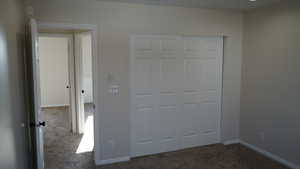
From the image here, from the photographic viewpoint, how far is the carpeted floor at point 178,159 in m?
3.57

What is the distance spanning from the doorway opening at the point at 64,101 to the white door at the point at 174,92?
0.85 m

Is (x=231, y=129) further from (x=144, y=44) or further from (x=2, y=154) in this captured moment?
(x=2, y=154)

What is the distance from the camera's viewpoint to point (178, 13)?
12.5 feet

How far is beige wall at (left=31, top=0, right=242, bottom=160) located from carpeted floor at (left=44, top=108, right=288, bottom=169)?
358mm

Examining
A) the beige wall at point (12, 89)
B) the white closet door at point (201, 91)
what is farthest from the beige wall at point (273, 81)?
the beige wall at point (12, 89)

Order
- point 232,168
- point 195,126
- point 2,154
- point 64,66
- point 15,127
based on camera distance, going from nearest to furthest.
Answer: point 2,154, point 15,127, point 232,168, point 195,126, point 64,66

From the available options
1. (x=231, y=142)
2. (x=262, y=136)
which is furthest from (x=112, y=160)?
(x=262, y=136)

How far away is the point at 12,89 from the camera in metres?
2.16

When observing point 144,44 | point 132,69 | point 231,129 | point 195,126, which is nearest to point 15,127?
point 132,69

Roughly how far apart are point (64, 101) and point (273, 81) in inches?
255

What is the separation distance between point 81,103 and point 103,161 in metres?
1.71

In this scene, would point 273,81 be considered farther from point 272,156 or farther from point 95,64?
point 95,64

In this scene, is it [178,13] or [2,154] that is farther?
[178,13]

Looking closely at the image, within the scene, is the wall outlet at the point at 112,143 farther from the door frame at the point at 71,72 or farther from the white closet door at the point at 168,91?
the door frame at the point at 71,72
